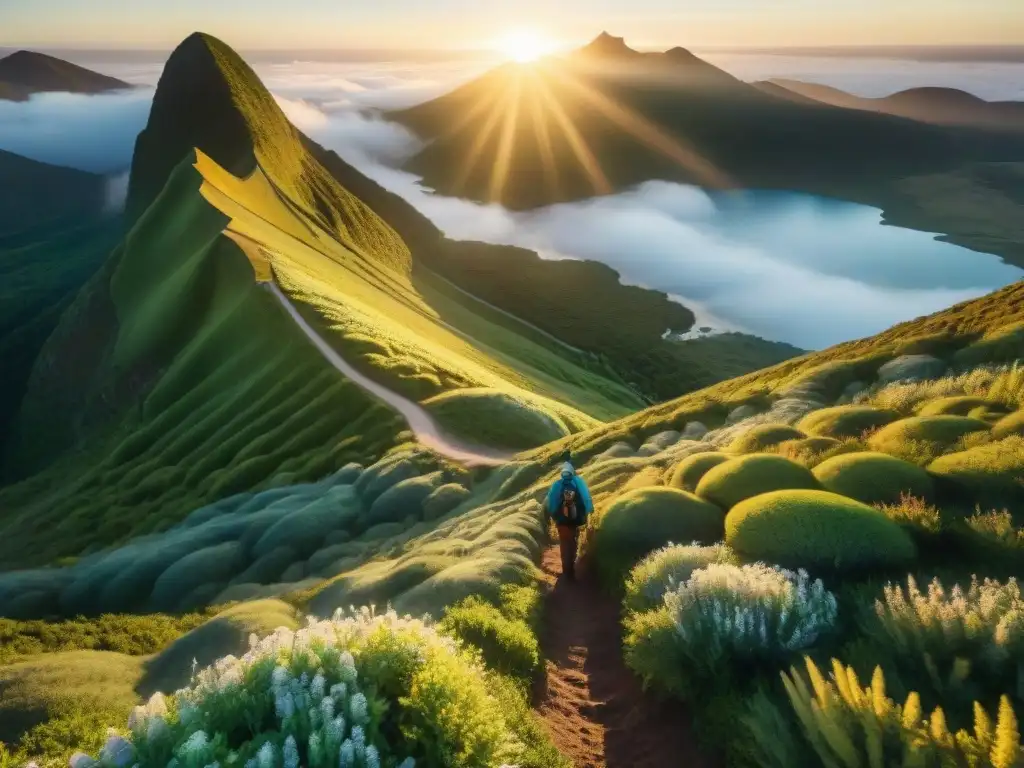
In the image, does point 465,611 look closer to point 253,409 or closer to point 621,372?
point 253,409

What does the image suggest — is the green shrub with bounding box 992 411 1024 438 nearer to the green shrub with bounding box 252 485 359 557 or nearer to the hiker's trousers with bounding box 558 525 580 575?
the hiker's trousers with bounding box 558 525 580 575

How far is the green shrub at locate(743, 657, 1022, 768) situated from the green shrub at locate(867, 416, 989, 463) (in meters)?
8.65

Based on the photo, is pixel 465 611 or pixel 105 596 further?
pixel 105 596

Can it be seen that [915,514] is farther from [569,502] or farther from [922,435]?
[569,502]

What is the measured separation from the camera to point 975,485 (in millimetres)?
13766

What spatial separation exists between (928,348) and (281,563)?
2872 centimetres

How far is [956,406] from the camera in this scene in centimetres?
1805

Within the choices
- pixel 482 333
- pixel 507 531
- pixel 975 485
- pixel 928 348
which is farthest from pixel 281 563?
pixel 482 333

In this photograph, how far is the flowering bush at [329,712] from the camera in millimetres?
7234

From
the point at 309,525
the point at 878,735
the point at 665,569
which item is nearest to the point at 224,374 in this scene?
the point at 309,525

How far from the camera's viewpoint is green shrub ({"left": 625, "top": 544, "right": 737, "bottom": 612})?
12875mm

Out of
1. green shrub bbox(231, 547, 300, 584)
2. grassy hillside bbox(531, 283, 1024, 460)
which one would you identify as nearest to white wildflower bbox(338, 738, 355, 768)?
green shrub bbox(231, 547, 300, 584)

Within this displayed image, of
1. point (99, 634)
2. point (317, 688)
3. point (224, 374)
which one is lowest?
point (99, 634)

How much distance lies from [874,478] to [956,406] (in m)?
5.30
